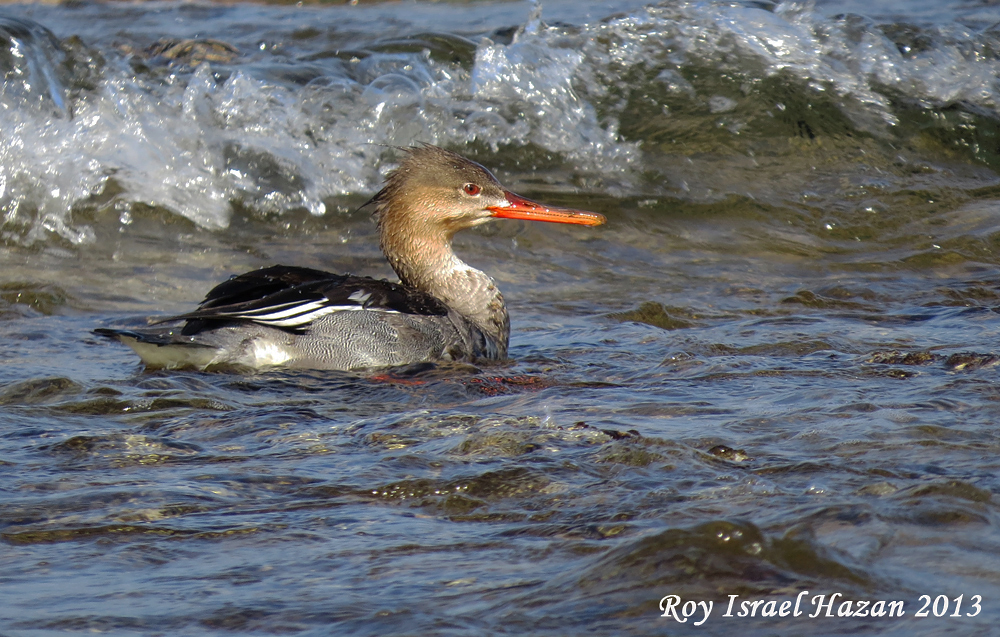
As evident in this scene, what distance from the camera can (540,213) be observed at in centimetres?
636

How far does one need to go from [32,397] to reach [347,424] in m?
1.35

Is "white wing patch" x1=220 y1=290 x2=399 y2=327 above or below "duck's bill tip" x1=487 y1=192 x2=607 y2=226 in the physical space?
below

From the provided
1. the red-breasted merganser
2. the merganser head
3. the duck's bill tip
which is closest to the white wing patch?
the red-breasted merganser

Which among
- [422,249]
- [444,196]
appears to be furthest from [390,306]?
[444,196]

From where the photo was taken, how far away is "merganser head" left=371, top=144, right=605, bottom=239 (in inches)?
250

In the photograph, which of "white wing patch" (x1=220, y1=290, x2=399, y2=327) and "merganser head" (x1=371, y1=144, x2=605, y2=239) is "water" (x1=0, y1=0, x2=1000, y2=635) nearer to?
"white wing patch" (x1=220, y1=290, x2=399, y2=327)

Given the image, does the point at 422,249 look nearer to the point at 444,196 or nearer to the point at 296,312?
the point at 444,196

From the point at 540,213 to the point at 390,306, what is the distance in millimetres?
1120

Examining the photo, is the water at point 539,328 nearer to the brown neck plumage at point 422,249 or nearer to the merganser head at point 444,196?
the brown neck plumage at point 422,249

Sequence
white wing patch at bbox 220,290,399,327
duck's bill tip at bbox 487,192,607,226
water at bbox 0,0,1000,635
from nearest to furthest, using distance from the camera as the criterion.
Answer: water at bbox 0,0,1000,635 < white wing patch at bbox 220,290,399,327 < duck's bill tip at bbox 487,192,607,226

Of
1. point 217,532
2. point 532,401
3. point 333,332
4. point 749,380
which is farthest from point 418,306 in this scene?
point 217,532

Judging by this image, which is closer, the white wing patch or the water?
the water

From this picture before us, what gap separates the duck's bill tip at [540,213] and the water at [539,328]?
554mm

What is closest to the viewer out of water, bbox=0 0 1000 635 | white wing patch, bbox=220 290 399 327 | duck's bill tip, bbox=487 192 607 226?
water, bbox=0 0 1000 635
